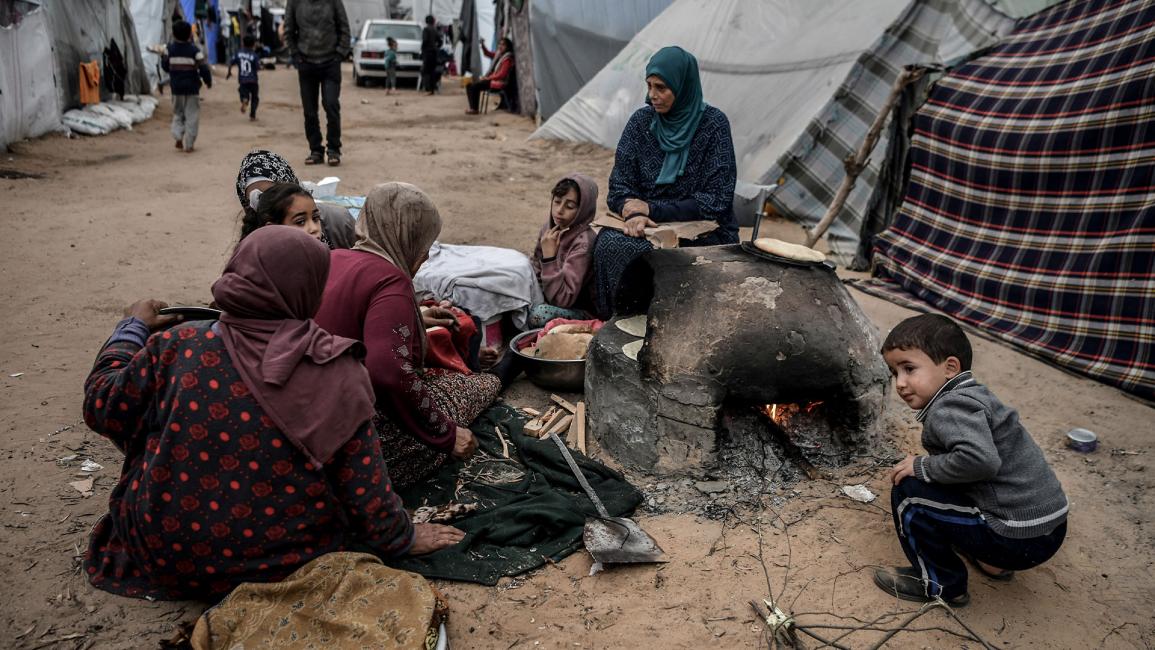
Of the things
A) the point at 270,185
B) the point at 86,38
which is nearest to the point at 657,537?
the point at 270,185

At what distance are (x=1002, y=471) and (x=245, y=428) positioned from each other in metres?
2.22

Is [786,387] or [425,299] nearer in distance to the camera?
[786,387]

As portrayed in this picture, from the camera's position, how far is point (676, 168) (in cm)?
430

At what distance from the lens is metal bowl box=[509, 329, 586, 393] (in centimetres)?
385

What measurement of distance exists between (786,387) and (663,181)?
5.54 feet

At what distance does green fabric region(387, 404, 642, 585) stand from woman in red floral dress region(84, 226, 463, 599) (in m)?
0.50

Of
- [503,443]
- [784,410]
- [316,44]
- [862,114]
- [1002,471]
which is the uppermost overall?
[316,44]

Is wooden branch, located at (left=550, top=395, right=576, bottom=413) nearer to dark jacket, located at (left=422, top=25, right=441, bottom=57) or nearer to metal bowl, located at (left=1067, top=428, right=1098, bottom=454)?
metal bowl, located at (left=1067, top=428, right=1098, bottom=454)

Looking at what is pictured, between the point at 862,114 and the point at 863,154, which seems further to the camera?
the point at 862,114

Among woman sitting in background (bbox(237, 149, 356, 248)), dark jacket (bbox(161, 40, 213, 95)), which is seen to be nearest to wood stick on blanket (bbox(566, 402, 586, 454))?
woman sitting in background (bbox(237, 149, 356, 248))

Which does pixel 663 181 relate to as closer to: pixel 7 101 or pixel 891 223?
pixel 891 223

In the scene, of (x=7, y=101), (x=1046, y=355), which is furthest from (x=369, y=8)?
(x=1046, y=355)

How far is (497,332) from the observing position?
172 inches

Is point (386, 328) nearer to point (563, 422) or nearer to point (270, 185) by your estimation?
point (563, 422)
